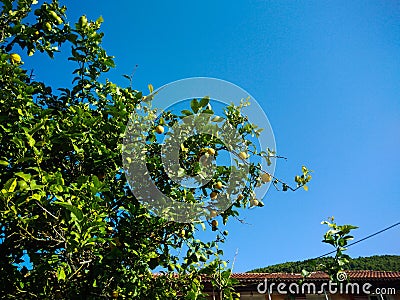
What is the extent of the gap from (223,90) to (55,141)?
150cm

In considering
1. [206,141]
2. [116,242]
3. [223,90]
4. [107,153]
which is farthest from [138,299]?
[223,90]

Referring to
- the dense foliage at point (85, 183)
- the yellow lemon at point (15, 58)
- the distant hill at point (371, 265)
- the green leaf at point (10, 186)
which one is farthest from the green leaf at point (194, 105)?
the distant hill at point (371, 265)

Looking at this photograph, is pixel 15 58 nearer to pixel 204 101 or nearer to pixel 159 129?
pixel 159 129

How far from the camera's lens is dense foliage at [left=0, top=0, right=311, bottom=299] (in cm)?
229

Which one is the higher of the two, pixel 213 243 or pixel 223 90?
pixel 223 90

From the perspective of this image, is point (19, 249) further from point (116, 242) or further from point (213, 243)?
point (213, 243)

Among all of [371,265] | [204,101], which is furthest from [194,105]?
[371,265]

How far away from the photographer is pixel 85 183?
7.58 feet

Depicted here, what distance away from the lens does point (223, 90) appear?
2861 mm

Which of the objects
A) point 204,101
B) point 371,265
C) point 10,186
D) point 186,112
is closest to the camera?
point 10,186

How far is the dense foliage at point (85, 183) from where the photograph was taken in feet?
7.50

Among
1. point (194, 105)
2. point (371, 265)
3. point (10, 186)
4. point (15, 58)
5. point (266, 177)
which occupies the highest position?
point (371, 265)

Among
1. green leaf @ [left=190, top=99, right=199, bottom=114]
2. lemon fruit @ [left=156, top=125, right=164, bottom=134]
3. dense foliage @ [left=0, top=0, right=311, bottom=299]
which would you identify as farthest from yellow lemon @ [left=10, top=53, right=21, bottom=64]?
green leaf @ [left=190, top=99, right=199, bottom=114]

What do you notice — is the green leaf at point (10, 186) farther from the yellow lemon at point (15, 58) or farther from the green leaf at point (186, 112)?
the yellow lemon at point (15, 58)
